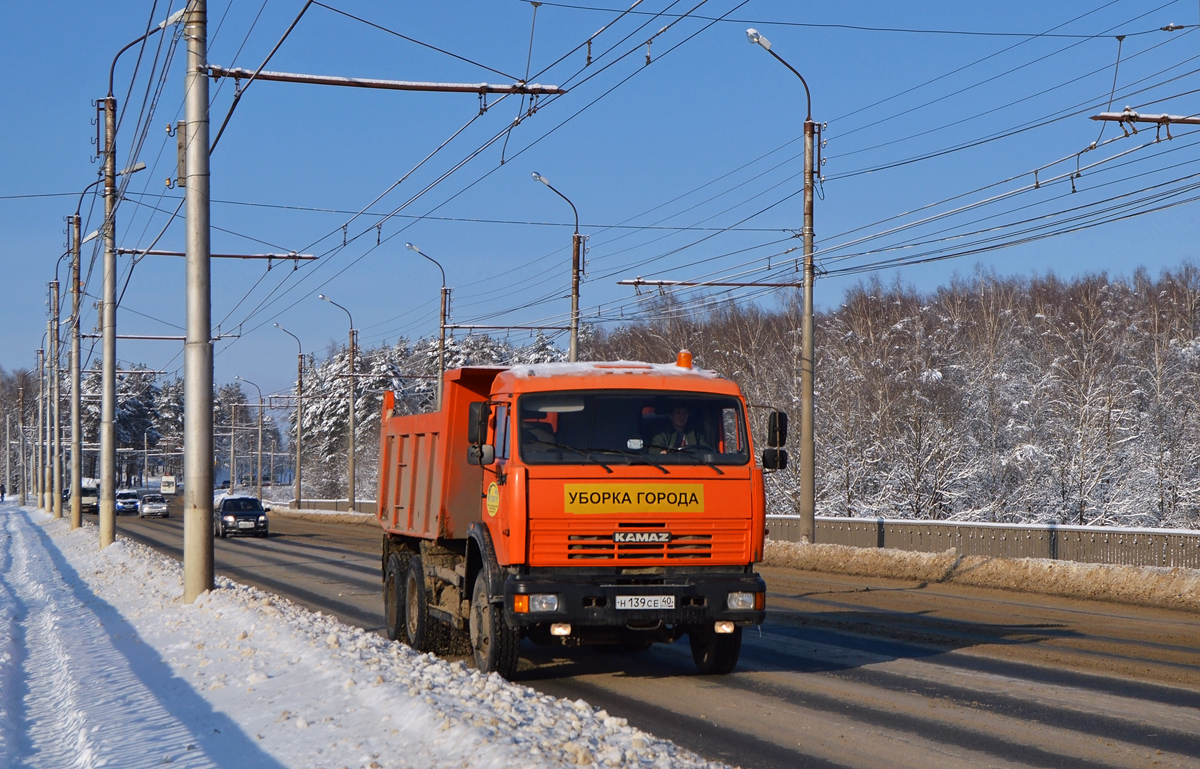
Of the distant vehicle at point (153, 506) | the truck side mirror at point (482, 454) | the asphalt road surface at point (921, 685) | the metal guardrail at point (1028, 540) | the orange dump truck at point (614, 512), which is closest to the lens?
the asphalt road surface at point (921, 685)

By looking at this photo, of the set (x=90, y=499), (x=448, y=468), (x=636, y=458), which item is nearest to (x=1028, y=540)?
(x=448, y=468)

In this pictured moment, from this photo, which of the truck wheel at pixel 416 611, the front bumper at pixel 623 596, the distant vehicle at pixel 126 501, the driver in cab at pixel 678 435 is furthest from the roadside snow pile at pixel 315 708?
the distant vehicle at pixel 126 501

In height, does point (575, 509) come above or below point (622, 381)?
below

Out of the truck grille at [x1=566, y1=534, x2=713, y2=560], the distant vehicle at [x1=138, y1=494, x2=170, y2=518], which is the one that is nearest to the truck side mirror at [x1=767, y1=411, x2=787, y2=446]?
the truck grille at [x1=566, y1=534, x2=713, y2=560]

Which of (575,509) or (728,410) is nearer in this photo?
(575,509)

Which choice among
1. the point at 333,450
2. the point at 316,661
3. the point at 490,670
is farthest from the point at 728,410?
the point at 333,450

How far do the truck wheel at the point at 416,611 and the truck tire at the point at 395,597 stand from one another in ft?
0.66

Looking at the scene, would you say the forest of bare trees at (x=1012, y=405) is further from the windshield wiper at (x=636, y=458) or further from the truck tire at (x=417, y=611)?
the windshield wiper at (x=636, y=458)

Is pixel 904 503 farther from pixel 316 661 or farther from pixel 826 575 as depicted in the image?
pixel 316 661

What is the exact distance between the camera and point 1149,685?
10.3 m

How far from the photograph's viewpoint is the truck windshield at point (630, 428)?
10.4 m

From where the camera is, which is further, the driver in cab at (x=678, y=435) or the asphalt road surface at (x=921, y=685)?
the driver in cab at (x=678, y=435)

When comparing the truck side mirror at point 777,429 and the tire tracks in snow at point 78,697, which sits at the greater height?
the truck side mirror at point 777,429

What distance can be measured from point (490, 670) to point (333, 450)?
104 meters
